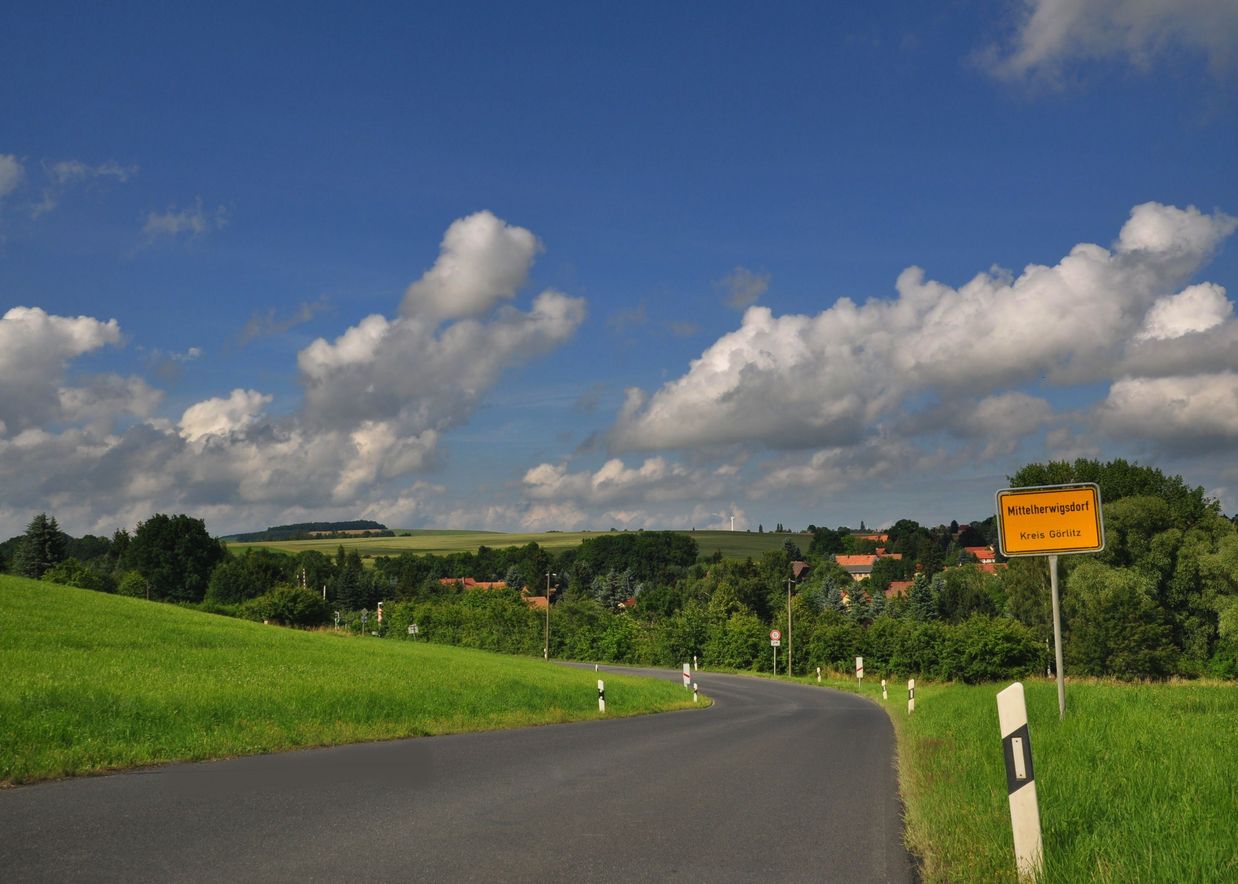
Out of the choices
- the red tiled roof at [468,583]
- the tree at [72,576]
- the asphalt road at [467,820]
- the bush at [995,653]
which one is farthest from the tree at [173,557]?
the asphalt road at [467,820]

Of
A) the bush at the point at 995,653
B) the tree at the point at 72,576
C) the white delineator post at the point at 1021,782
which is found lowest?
the bush at the point at 995,653

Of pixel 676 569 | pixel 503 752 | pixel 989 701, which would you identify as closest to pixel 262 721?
pixel 503 752

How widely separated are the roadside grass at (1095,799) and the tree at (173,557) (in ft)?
393

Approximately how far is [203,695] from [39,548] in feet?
375

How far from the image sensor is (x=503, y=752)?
1423cm

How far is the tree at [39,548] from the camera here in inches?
4483

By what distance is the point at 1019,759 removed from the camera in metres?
6.20

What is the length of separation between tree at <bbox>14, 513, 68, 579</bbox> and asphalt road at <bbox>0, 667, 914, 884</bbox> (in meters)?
117

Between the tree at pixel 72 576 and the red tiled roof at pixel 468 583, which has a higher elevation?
the tree at pixel 72 576

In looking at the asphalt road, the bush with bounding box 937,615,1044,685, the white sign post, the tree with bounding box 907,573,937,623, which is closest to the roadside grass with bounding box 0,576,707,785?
the asphalt road

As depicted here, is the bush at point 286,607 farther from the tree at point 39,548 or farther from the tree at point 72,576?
the tree at point 39,548

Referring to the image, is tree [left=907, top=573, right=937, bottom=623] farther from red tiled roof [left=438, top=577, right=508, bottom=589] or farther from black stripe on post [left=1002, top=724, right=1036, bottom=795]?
black stripe on post [left=1002, top=724, right=1036, bottom=795]

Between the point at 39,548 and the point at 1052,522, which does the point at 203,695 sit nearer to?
the point at 1052,522

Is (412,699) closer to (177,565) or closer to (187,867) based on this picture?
(187,867)
